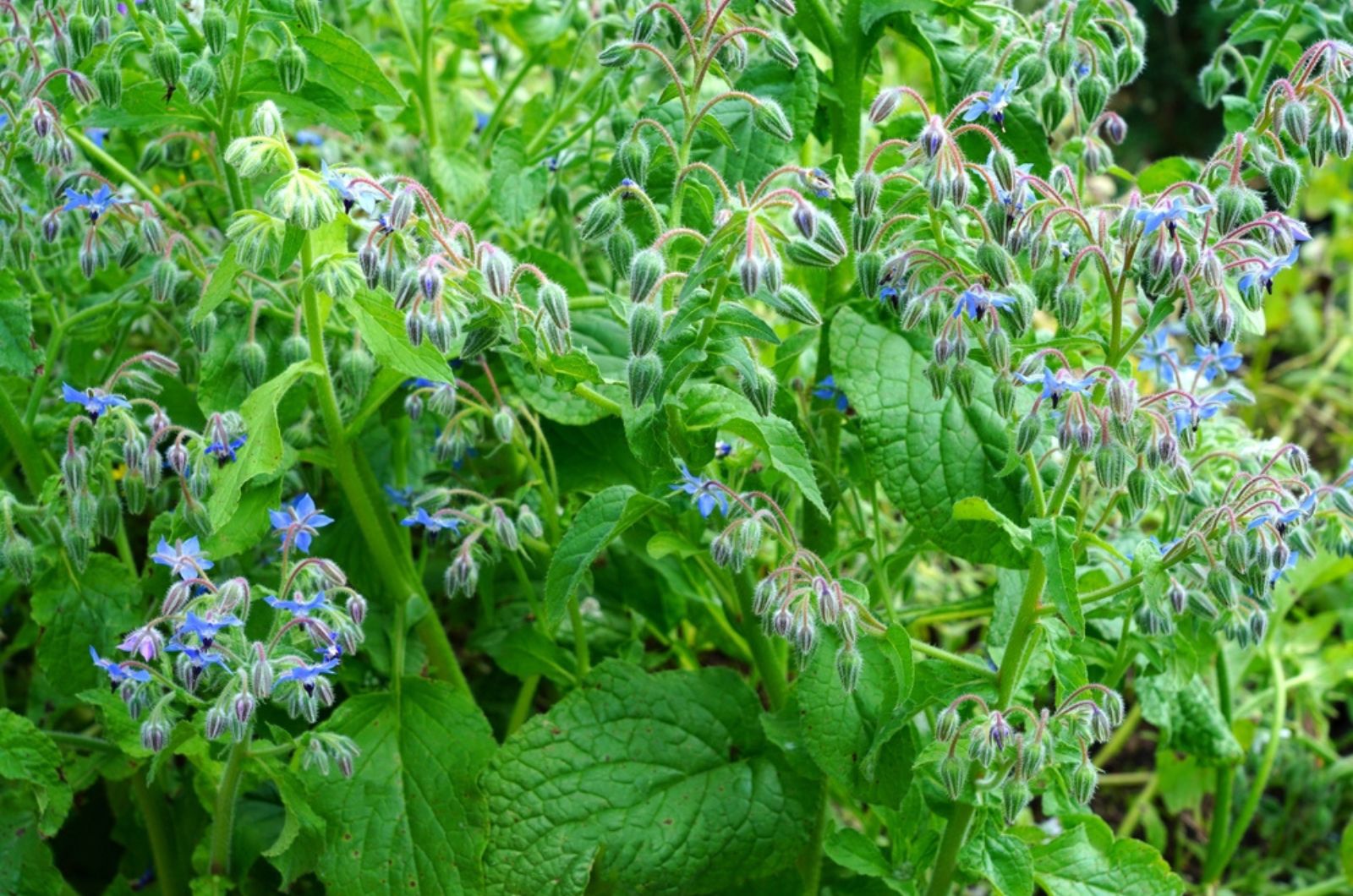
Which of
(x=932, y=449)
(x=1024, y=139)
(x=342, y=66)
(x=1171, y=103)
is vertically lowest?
(x=932, y=449)

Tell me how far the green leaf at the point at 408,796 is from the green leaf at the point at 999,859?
25.4 inches

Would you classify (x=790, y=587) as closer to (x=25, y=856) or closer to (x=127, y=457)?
(x=127, y=457)

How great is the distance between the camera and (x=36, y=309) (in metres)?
2.29

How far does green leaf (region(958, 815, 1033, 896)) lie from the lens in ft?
6.04

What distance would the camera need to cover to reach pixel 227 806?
1.93 m

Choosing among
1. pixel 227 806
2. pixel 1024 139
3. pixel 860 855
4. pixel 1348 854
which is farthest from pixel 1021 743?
pixel 1348 854

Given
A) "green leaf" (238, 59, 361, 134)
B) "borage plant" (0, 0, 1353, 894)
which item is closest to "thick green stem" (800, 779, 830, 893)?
"borage plant" (0, 0, 1353, 894)

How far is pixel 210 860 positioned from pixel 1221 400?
149 cm

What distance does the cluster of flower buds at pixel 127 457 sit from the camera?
5.80 feet

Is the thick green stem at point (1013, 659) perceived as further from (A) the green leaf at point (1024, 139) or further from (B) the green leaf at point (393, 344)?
(B) the green leaf at point (393, 344)

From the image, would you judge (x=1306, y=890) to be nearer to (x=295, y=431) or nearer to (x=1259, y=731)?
(x=1259, y=731)

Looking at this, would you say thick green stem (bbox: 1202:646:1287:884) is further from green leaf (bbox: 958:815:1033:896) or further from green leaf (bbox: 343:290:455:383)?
green leaf (bbox: 343:290:455:383)

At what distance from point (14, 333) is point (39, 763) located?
58 cm

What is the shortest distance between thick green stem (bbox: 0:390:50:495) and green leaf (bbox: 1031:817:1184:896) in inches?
59.1
